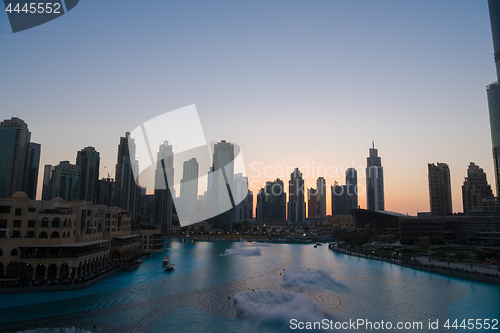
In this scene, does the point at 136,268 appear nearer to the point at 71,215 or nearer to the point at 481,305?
the point at 71,215

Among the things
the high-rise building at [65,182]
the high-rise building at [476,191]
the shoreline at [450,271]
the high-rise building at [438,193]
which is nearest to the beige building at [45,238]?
the shoreline at [450,271]

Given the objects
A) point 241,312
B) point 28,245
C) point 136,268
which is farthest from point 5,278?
point 241,312

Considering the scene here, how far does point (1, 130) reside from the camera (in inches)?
6284

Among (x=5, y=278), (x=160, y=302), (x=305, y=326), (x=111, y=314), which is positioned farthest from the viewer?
(x=5, y=278)

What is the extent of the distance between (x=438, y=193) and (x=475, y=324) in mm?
173999

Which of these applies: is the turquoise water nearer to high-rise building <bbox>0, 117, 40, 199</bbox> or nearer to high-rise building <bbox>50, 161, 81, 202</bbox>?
high-rise building <bbox>0, 117, 40, 199</bbox>

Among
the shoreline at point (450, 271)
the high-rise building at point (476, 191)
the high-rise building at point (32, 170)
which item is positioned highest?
the high-rise building at point (32, 170)

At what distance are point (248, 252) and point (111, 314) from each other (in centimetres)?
5683

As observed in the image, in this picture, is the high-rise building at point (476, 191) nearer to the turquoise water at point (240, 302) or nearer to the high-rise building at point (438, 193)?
the high-rise building at point (438, 193)

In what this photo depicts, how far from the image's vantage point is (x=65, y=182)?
18688cm

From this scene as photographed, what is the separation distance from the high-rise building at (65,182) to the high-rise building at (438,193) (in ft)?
637

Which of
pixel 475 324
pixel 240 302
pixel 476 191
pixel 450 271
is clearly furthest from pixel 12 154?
pixel 476 191

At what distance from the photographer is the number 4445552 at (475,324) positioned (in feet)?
91.9

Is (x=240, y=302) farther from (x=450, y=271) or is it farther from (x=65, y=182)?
(x=65, y=182)
